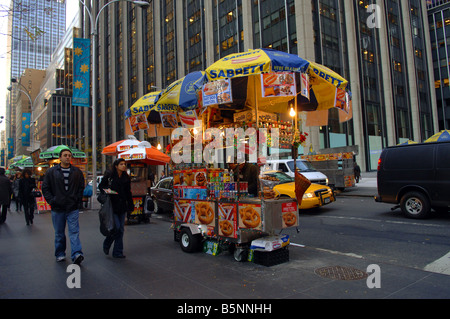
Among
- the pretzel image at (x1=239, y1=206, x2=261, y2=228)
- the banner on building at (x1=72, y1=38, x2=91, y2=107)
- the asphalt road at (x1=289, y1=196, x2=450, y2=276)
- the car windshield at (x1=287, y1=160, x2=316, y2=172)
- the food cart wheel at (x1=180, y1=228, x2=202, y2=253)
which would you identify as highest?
the banner on building at (x1=72, y1=38, x2=91, y2=107)

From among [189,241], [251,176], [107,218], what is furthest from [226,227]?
[107,218]

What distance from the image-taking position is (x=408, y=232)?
24.0ft

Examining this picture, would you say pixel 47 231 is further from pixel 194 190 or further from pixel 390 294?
pixel 390 294

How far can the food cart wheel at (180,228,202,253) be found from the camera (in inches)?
240

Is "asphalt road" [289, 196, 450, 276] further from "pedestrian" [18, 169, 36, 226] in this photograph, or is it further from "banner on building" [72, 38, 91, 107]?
"banner on building" [72, 38, 91, 107]

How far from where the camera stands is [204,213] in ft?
20.1

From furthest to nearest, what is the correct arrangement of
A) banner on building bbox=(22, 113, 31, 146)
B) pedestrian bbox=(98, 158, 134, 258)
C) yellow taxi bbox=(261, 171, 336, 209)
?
banner on building bbox=(22, 113, 31, 146), yellow taxi bbox=(261, 171, 336, 209), pedestrian bbox=(98, 158, 134, 258)

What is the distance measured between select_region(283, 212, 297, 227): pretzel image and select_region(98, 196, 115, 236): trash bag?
3.21m

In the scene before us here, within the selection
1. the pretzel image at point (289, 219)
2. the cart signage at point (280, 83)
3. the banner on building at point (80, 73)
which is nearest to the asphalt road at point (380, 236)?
the pretzel image at point (289, 219)

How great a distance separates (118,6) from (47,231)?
6103cm

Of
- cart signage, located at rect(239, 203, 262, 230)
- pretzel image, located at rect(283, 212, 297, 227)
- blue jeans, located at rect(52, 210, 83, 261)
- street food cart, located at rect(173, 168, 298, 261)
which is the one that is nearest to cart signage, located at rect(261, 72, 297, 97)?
street food cart, located at rect(173, 168, 298, 261)

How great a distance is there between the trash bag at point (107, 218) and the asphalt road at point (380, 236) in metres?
4.04

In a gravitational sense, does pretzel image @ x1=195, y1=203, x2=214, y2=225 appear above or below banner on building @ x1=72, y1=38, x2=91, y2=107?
below

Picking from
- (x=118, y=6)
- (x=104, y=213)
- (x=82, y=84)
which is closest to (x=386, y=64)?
(x=82, y=84)
